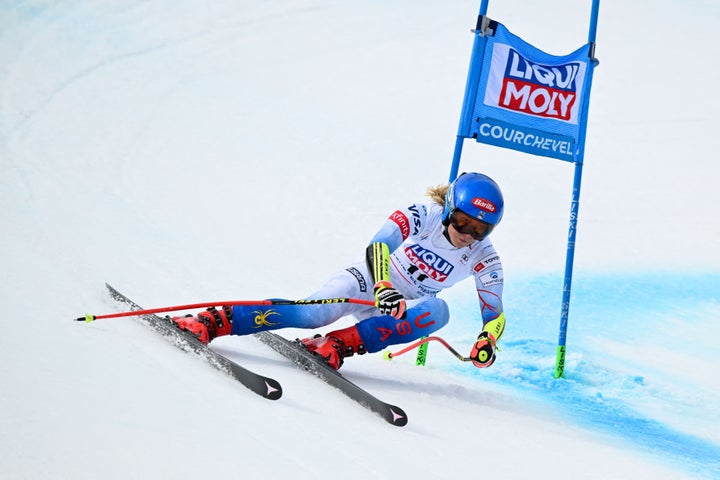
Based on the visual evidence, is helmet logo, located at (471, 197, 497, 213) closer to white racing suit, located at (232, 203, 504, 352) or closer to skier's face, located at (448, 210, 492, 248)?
skier's face, located at (448, 210, 492, 248)

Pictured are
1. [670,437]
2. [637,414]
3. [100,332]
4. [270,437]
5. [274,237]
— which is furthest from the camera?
[274,237]

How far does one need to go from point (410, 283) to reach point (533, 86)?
169 centimetres

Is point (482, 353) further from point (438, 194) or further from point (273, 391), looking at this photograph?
point (273, 391)

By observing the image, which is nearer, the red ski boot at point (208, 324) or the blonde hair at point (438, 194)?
the red ski boot at point (208, 324)

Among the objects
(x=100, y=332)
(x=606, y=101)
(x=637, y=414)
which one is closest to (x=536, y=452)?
(x=637, y=414)

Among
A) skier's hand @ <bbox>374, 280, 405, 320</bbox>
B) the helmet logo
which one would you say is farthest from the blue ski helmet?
skier's hand @ <bbox>374, 280, 405, 320</bbox>

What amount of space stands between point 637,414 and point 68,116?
6896mm

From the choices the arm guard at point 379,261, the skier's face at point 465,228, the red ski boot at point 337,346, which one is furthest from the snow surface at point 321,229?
the skier's face at point 465,228

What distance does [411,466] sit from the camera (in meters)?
2.66

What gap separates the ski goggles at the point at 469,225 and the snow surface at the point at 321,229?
812 millimetres

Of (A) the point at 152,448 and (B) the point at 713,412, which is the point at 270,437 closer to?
(A) the point at 152,448

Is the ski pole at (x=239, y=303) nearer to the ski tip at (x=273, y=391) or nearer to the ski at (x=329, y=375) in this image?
the ski at (x=329, y=375)

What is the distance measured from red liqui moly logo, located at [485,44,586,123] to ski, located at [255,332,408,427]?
6.64 feet

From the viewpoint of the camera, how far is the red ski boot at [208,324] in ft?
11.9
